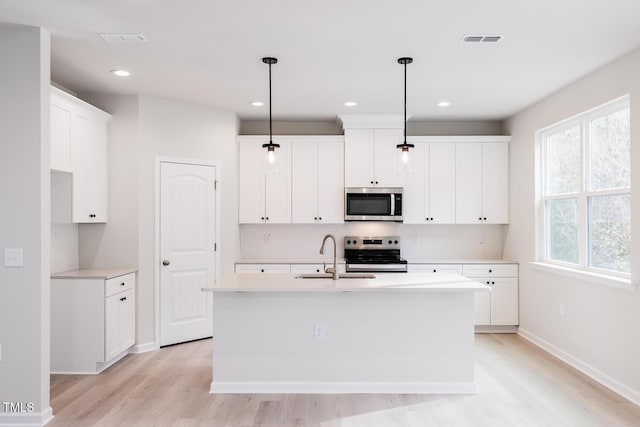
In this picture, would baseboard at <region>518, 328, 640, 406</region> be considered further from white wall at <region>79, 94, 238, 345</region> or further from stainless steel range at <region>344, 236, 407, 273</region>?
white wall at <region>79, 94, 238, 345</region>

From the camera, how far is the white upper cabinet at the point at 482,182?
5645mm

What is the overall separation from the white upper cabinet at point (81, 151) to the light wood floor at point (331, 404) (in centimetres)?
151

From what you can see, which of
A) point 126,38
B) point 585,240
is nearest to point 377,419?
point 585,240

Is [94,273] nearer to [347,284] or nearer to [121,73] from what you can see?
[121,73]

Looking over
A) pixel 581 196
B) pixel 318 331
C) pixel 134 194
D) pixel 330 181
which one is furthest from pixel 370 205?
pixel 134 194

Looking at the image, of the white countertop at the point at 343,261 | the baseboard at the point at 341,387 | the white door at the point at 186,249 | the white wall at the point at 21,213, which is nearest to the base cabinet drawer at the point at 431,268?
the white countertop at the point at 343,261

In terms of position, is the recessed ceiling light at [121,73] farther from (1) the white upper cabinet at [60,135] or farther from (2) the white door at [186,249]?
(2) the white door at [186,249]

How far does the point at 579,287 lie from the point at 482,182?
1.90 m

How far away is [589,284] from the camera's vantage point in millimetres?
3947

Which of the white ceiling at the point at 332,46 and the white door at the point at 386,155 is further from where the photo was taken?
the white door at the point at 386,155

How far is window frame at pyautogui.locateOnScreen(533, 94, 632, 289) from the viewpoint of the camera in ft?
12.2

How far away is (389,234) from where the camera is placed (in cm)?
594

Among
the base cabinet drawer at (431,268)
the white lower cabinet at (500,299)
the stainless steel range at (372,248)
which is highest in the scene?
the stainless steel range at (372,248)

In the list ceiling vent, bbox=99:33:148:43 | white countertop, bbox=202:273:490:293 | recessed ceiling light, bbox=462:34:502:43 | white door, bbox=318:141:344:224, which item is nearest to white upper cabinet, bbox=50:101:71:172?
ceiling vent, bbox=99:33:148:43
